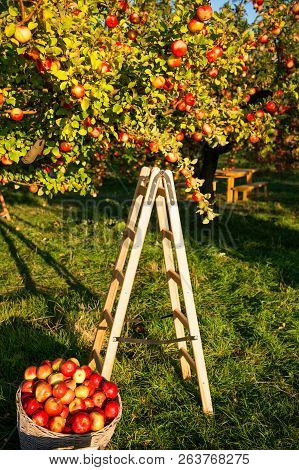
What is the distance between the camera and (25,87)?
4996 millimetres

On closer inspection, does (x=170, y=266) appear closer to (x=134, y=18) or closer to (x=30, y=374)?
(x=30, y=374)

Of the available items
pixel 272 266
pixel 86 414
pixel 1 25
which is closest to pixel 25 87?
pixel 1 25

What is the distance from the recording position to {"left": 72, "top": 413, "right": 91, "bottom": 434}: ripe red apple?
10.0 ft

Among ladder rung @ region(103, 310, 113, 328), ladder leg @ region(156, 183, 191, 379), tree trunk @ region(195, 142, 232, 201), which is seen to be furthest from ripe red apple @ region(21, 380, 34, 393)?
tree trunk @ region(195, 142, 232, 201)

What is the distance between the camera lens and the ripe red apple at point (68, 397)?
3236 millimetres

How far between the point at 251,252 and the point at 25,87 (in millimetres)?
4934

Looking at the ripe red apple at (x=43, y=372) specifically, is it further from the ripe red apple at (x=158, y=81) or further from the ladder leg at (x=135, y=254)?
the ripe red apple at (x=158, y=81)

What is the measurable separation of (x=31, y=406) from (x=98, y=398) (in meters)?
0.47

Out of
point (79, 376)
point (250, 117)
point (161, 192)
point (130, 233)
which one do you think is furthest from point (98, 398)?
point (250, 117)

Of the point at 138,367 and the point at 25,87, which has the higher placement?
the point at 25,87

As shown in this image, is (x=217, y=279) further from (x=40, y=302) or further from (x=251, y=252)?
(x=40, y=302)

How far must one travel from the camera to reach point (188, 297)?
371cm

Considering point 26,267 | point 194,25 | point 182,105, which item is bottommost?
point 26,267

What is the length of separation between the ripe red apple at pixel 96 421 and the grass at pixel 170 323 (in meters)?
0.51
